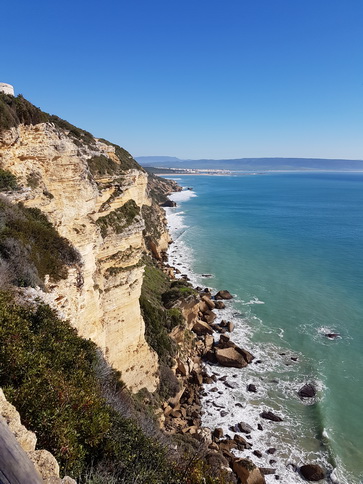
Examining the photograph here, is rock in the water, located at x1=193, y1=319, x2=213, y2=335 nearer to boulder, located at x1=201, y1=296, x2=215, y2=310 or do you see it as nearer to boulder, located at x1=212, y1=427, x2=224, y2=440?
boulder, located at x1=201, y1=296, x2=215, y2=310

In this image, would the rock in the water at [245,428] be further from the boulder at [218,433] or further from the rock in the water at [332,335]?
the rock in the water at [332,335]

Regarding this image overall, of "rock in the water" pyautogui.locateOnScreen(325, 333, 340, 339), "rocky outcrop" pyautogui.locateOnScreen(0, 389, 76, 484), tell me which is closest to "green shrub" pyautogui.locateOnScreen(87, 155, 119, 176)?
"rocky outcrop" pyautogui.locateOnScreen(0, 389, 76, 484)

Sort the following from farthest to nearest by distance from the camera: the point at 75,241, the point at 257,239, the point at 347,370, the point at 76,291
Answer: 1. the point at 257,239
2. the point at 347,370
3. the point at 75,241
4. the point at 76,291

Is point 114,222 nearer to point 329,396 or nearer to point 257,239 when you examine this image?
point 329,396

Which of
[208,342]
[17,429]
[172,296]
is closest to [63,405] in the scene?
[17,429]

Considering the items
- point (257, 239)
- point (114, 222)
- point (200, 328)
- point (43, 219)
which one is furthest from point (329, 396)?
point (257, 239)

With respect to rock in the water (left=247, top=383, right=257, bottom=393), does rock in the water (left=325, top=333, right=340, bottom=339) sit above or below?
above

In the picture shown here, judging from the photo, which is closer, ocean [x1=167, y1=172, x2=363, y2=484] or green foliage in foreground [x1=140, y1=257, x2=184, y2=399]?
ocean [x1=167, y1=172, x2=363, y2=484]
